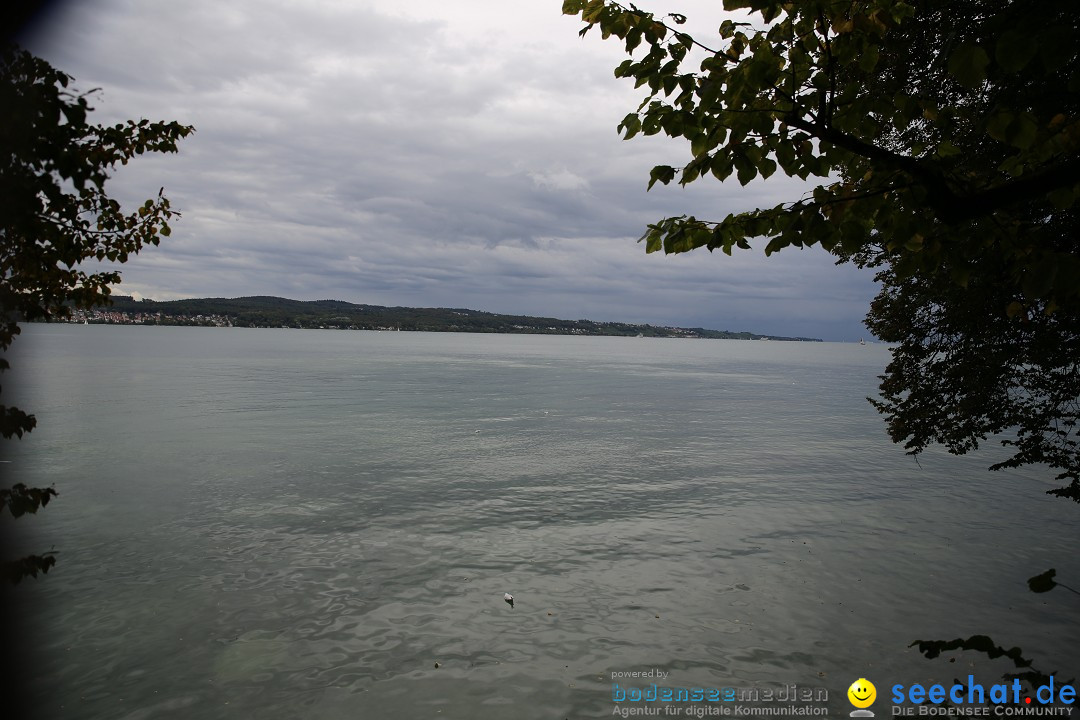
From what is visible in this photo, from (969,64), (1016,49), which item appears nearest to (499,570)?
(969,64)

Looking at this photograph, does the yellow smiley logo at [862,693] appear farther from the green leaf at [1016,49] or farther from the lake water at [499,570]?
the green leaf at [1016,49]

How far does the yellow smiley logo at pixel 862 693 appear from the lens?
848cm

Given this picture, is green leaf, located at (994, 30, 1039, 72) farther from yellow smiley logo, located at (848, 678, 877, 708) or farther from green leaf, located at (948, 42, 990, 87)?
A: yellow smiley logo, located at (848, 678, 877, 708)

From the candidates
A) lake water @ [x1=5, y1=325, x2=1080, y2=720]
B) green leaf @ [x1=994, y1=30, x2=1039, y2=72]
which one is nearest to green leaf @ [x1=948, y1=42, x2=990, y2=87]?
green leaf @ [x1=994, y1=30, x2=1039, y2=72]

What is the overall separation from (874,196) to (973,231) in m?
0.90

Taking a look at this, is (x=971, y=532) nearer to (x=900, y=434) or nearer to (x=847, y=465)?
(x=900, y=434)

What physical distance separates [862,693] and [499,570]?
6782mm

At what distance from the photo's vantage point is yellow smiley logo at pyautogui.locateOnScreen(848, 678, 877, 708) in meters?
8.48

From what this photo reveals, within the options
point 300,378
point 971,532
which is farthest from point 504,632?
point 300,378

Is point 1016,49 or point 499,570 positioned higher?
point 1016,49

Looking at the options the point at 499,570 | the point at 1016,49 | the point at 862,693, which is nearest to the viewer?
the point at 1016,49

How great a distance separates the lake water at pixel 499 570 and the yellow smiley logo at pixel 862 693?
0.15 metres

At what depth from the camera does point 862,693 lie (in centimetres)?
867

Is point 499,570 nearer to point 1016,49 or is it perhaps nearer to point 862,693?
point 862,693
